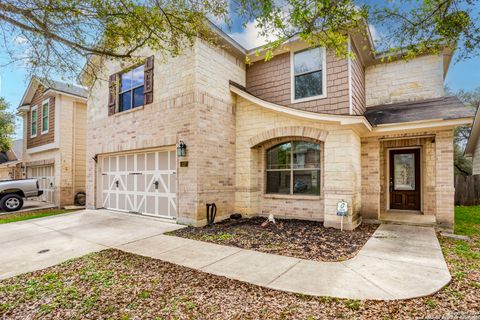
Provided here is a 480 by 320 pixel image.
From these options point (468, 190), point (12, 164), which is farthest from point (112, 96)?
point (468, 190)

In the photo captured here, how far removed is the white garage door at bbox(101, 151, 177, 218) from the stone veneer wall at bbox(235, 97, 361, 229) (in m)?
2.22

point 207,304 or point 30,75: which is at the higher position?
point 30,75

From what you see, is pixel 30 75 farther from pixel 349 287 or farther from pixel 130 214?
pixel 349 287

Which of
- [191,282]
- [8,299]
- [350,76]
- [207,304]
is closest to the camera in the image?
[207,304]

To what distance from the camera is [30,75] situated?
5645 mm

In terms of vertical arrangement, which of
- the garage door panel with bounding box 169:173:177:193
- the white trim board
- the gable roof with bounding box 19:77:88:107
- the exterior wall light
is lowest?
the garage door panel with bounding box 169:173:177:193

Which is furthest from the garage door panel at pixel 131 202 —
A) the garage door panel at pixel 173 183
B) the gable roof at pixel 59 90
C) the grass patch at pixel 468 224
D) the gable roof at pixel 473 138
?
the gable roof at pixel 473 138

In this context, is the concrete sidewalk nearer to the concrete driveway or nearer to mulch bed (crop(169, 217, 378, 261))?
mulch bed (crop(169, 217, 378, 261))

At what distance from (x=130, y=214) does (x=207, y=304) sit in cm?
726

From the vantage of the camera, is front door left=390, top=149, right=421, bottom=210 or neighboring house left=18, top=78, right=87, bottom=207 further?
neighboring house left=18, top=78, right=87, bottom=207

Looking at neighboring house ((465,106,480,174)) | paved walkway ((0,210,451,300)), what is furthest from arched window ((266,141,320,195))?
neighboring house ((465,106,480,174))

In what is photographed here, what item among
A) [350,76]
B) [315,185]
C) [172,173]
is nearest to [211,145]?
[172,173]

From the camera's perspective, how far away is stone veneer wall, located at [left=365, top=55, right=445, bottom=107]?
28.0ft

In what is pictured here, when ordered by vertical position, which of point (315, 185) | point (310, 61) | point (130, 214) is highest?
point (310, 61)
